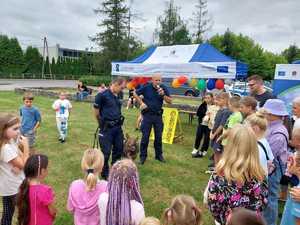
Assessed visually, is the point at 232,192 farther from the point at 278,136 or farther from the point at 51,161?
the point at 51,161

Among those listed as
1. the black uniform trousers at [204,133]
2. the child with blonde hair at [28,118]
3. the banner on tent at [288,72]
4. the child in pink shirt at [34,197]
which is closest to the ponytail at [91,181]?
the child in pink shirt at [34,197]

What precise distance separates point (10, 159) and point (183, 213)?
1757 mm

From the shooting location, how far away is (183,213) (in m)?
2.02

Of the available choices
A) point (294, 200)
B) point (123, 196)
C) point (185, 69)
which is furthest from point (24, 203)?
point (185, 69)

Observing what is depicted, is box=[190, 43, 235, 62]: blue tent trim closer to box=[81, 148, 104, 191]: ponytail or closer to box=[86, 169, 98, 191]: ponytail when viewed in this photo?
box=[81, 148, 104, 191]: ponytail

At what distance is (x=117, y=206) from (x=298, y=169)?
4.89 ft

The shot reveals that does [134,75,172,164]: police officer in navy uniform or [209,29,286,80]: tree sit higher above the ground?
[209,29,286,80]: tree

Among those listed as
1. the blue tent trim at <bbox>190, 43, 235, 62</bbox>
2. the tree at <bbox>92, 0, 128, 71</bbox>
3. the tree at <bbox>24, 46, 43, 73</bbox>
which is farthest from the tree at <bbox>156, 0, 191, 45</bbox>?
the blue tent trim at <bbox>190, 43, 235, 62</bbox>

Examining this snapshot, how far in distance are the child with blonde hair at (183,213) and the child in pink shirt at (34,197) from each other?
117 centimetres

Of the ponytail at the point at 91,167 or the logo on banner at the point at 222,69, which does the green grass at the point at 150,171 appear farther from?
the logo on banner at the point at 222,69

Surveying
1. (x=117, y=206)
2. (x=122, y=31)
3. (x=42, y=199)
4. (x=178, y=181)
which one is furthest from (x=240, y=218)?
(x=122, y=31)

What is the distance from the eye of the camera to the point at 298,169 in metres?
2.61

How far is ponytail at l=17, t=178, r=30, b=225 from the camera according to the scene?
266cm

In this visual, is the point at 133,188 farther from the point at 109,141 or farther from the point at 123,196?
the point at 109,141
